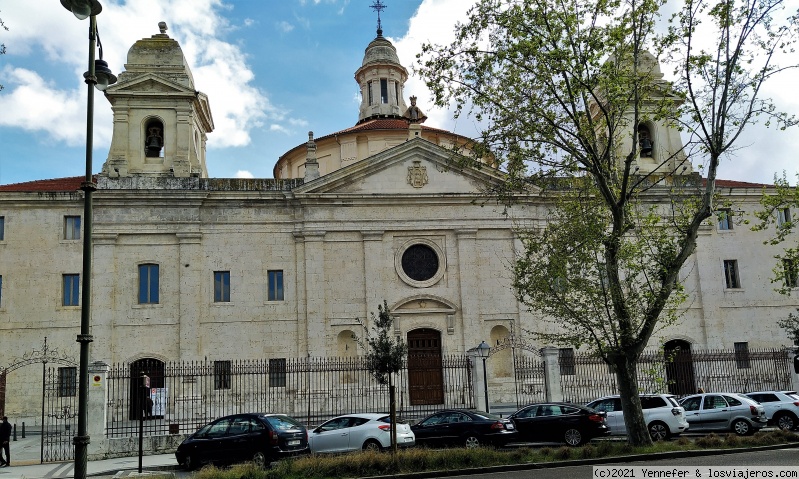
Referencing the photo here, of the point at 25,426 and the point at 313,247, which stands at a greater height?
the point at 313,247

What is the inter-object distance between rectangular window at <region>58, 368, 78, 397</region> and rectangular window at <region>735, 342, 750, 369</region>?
2597 cm

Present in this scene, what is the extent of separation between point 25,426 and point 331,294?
509 inches

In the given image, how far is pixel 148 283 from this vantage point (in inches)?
1212

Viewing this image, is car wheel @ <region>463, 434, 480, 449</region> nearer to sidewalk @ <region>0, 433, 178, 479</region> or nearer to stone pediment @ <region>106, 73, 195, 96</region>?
sidewalk @ <region>0, 433, 178, 479</region>

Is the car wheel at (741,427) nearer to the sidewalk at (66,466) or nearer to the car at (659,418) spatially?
the car at (659,418)

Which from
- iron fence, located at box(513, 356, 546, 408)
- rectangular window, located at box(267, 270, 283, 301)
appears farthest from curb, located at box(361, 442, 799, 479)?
rectangular window, located at box(267, 270, 283, 301)

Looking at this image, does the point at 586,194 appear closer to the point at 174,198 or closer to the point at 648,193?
the point at 648,193

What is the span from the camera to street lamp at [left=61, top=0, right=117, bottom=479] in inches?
384

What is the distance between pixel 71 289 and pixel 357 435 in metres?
17.2

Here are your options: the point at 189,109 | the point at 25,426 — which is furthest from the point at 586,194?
the point at 25,426

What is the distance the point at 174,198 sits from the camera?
3112cm

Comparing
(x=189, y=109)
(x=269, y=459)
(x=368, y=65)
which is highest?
(x=368, y=65)

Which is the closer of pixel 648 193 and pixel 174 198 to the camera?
pixel 174 198

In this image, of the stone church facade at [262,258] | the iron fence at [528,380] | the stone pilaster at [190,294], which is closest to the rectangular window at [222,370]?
the stone church facade at [262,258]
